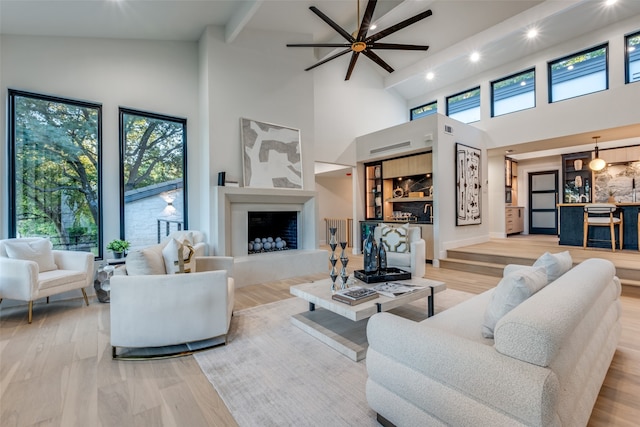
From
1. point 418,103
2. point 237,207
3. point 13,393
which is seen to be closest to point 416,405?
point 13,393

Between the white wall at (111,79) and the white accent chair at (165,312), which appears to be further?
the white wall at (111,79)

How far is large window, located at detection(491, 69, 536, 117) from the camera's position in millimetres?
6270

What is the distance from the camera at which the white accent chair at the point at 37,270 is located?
3031 mm

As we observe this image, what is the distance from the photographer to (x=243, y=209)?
4.97 m

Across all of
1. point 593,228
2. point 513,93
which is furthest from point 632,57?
point 593,228

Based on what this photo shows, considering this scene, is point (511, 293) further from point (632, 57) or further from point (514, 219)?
point (514, 219)

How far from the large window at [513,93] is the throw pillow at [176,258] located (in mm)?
7218

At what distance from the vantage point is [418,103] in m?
8.39

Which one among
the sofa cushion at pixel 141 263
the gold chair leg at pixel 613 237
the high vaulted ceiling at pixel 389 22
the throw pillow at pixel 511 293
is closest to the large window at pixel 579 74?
the high vaulted ceiling at pixel 389 22

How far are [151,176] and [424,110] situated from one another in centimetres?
720

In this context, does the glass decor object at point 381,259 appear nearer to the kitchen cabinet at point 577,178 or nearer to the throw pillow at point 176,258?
the throw pillow at point 176,258

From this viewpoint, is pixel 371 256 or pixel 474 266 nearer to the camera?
pixel 371 256

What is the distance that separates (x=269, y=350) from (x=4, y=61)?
15.4 ft

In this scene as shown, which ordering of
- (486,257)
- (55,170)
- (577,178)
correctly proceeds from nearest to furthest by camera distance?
1. (55,170)
2. (486,257)
3. (577,178)
